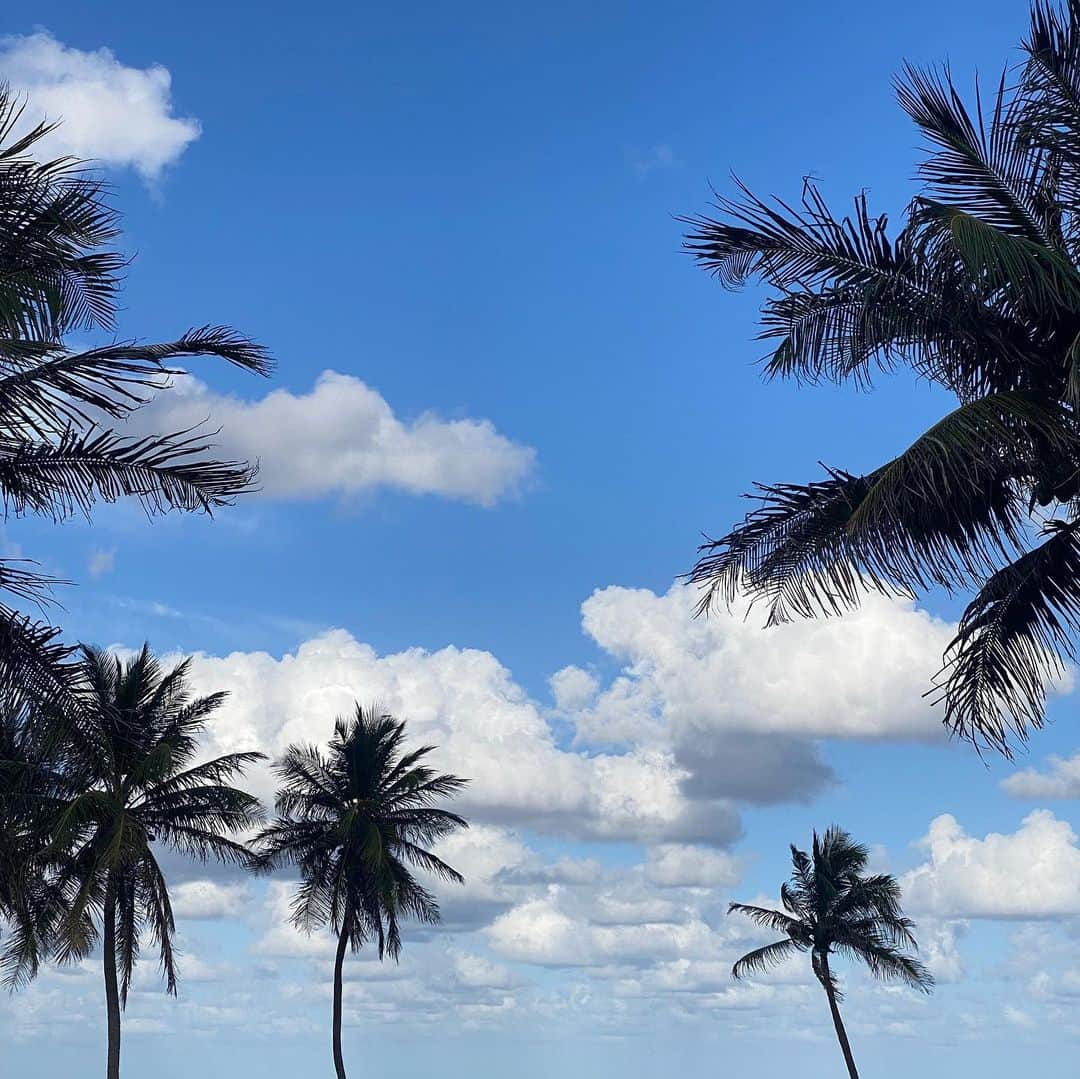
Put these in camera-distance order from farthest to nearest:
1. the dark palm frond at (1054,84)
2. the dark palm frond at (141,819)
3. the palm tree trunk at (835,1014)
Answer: the palm tree trunk at (835,1014) < the dark palm frond at (141,819) < the dark palm frond at (1054,84)

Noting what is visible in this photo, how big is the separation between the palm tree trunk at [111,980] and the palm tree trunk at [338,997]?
9851mm

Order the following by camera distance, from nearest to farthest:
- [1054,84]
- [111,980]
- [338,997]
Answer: [1054,84] → [111,980] → [338,997]

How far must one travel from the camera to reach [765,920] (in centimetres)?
4944

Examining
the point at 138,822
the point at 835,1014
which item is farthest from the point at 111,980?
the point at 835,1014

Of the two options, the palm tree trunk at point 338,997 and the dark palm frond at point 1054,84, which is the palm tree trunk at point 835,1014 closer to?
the palm tree trunk at point 338,997

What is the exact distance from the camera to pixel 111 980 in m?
32.3

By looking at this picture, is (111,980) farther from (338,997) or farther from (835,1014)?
(835,1014)

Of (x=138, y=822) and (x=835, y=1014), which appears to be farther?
(x=835, y=1014)

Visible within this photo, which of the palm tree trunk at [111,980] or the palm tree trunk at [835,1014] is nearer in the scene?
the palm tree trunk at [111,980]

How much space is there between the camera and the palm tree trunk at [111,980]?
32.1 m

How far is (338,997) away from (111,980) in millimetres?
11458

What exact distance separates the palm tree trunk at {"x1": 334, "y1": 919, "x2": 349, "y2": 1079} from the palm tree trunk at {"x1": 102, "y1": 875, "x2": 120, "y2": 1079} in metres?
9.85

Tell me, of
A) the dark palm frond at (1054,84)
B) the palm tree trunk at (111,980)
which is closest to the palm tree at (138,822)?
the palm tree trunk at (111,980)

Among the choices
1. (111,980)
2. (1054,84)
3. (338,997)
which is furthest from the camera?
(338,997)
